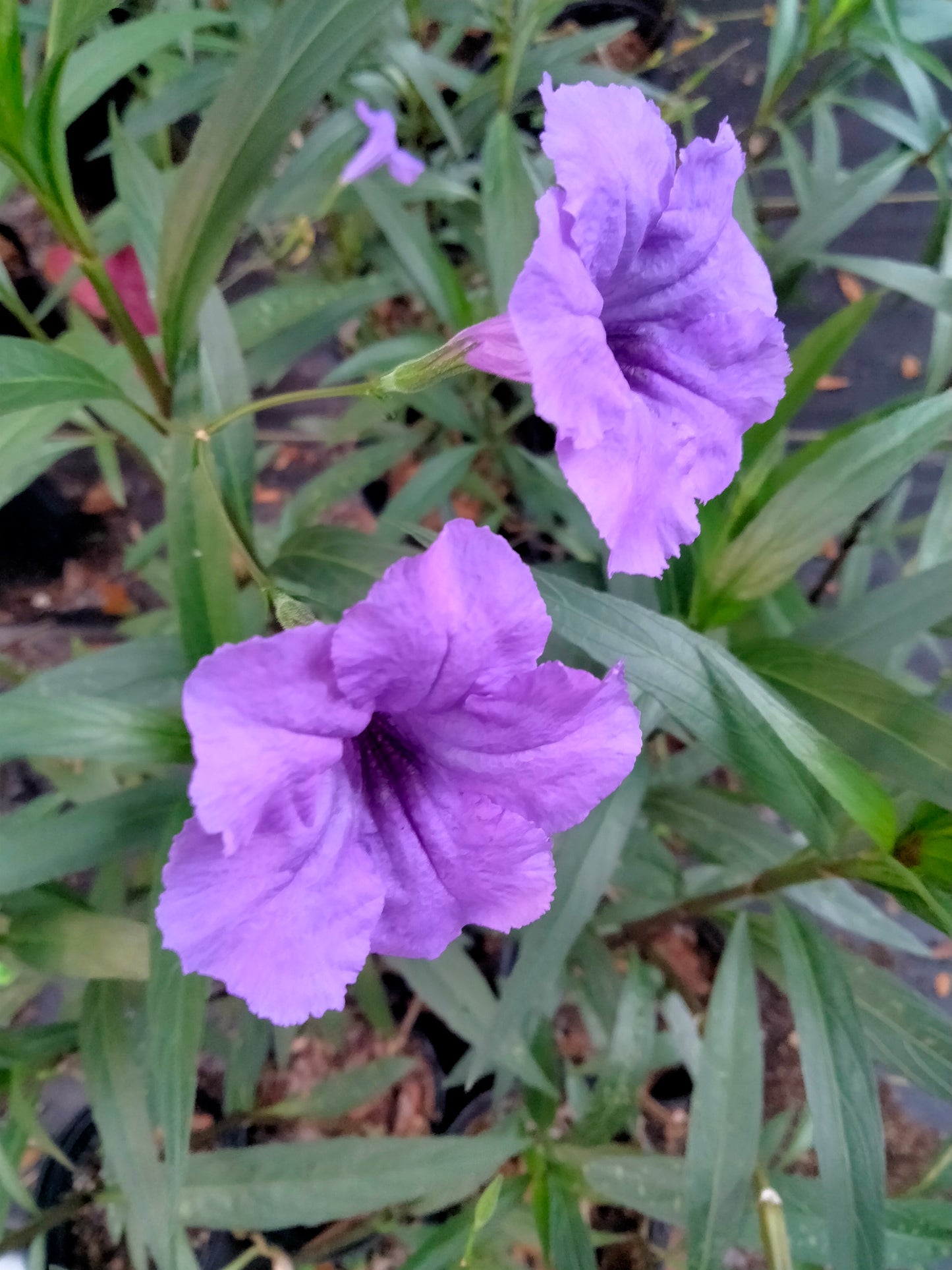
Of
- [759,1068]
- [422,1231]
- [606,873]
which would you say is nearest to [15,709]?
[606,873]

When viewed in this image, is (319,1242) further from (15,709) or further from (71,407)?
(71,407)

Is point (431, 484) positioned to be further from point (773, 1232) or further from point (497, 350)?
point (773, 1232)

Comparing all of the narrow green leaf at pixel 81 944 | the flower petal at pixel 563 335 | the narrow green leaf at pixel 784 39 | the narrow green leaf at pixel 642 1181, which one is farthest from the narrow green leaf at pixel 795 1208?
the narrow green leaf at pixel 784 39

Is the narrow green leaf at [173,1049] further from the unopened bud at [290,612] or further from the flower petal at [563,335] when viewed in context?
the flower petal at [563,335]

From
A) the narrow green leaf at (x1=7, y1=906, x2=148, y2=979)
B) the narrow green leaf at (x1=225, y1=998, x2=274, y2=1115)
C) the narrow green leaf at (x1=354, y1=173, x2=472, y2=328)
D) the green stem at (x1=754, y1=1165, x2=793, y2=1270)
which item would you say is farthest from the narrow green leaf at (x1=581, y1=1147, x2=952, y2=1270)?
the narrow green leaf at (x1=354, y1=173, x2=472, y2=328)

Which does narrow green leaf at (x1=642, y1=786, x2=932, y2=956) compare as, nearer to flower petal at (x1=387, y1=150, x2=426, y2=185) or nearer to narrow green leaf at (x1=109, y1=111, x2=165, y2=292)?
narrow green leaf at (x1=109, y1=111, x2=165, y2=292)
